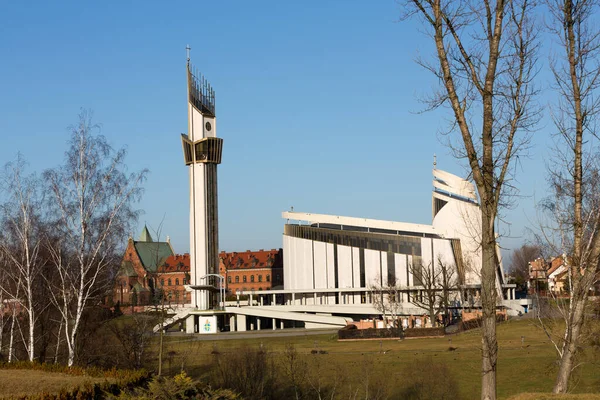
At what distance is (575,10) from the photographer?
17.2 meters

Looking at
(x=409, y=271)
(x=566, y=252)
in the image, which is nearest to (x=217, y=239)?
(x=409, y=271)

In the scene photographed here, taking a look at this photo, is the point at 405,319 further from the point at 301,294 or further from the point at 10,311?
A: the point at 10,311

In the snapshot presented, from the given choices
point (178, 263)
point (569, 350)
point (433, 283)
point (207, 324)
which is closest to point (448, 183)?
point (433, 283)

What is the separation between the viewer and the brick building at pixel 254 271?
127 metres

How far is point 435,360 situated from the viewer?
43.6m

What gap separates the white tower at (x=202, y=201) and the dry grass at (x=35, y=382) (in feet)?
220

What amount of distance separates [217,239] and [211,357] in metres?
41.2

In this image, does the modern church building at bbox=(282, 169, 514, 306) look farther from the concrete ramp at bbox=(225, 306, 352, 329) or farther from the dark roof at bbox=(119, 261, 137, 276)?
the dark roof at bbox=(119, 261, 137, 276)

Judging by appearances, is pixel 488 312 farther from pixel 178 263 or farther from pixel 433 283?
pixel 178 263

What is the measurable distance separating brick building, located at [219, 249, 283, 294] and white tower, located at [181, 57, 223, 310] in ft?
122

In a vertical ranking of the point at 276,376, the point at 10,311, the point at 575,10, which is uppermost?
the point at 575,10

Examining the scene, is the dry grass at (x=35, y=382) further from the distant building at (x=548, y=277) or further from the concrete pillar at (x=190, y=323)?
the concrete pillar at (x=190, y=323)

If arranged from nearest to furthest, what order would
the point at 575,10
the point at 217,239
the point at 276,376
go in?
the point at 575,10 < the point at 276,376 < the point at 217,239

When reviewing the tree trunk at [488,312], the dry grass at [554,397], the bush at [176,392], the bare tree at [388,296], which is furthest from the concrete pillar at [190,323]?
the tree trunk at [488,312]
